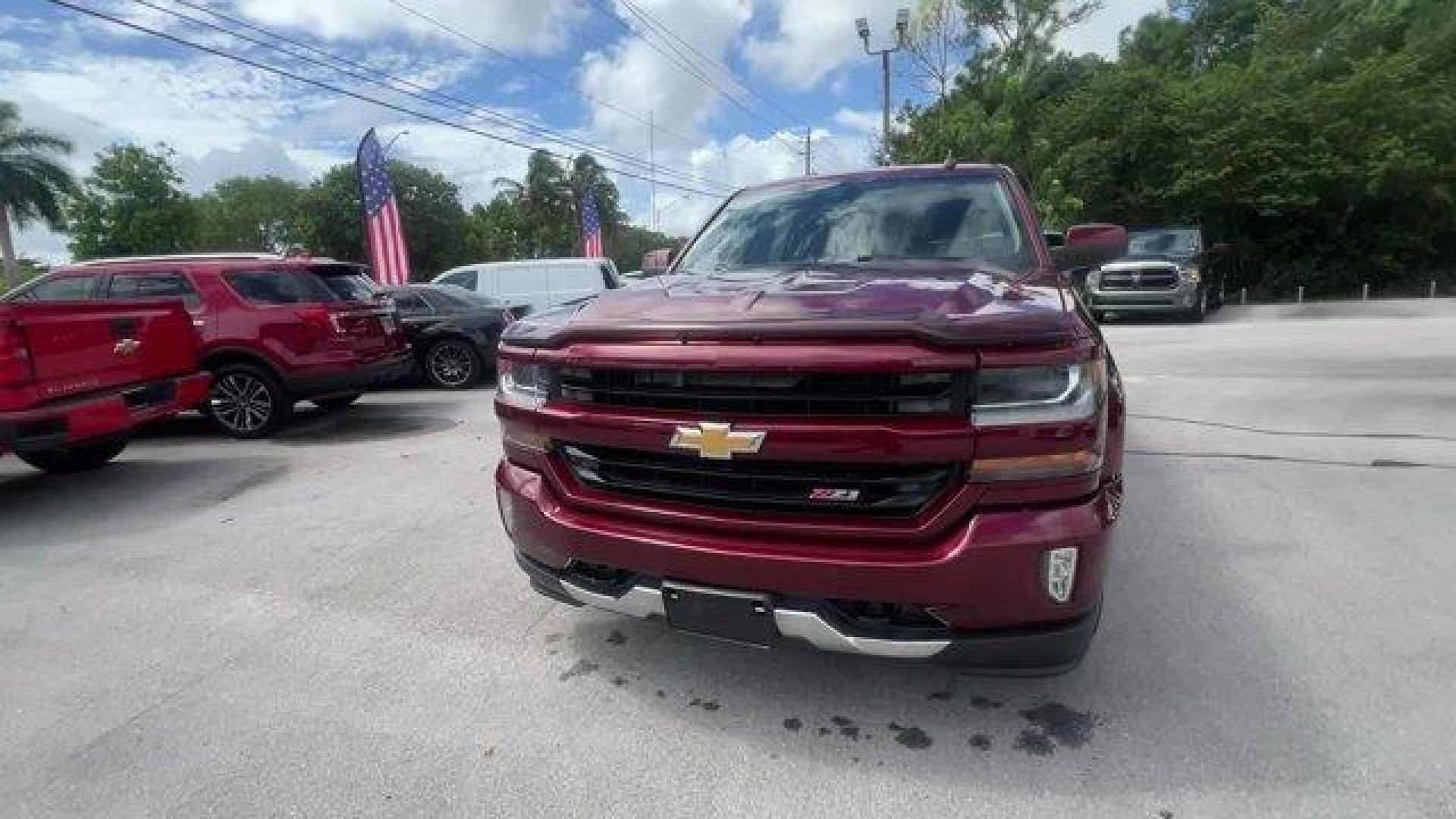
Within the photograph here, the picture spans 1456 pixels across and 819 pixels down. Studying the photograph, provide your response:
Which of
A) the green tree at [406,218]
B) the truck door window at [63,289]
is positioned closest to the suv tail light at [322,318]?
the truck door window at [63,289]

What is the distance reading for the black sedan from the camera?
1022cm

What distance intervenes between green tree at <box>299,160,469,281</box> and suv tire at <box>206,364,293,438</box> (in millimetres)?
42332

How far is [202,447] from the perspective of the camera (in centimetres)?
714

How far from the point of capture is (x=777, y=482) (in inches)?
88.9

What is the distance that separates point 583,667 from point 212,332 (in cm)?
623

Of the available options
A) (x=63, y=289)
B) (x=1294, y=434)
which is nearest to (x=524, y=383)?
(x=1294, y=434)

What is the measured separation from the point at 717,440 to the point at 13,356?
501 centimetres

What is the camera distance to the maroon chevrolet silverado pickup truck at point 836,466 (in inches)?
81.0

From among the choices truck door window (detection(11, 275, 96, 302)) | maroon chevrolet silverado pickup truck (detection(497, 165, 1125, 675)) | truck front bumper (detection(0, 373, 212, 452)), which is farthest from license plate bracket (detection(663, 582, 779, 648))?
truck door window (detection(11, 275, 96, 302))

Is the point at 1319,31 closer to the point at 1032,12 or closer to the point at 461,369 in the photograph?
the point at 1032,12

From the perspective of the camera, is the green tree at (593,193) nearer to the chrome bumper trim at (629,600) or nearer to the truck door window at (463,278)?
the truck door window at (463,278)

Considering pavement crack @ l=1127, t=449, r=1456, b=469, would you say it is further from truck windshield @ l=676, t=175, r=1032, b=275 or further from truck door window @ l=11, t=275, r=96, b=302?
truck door window @ l=11, t=275, r=96, b=302

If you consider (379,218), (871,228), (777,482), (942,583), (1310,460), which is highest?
(379,218)

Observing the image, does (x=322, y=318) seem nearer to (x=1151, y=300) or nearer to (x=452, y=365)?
(x=452, y=365)
